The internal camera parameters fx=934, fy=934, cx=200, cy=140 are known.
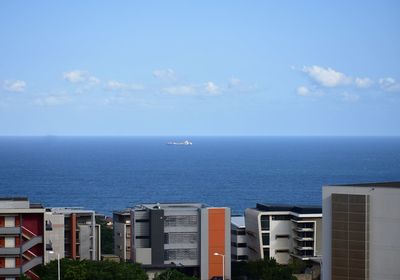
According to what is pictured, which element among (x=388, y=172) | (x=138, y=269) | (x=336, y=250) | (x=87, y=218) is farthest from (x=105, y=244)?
(x=388, y=172)

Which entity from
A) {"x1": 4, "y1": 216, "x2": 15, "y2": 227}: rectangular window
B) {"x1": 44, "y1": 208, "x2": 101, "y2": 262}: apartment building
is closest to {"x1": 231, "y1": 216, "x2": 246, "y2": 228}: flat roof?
{"x1": 44, "y1": 208, "x2": 101, "y2": 262}: apartment building

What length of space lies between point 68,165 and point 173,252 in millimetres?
137567

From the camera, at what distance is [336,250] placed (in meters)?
38.8

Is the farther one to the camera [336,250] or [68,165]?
[68,165]

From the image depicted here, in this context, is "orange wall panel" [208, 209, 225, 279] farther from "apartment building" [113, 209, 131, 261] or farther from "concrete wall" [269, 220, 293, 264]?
"concrete wall" [269, 220, 293, 264]

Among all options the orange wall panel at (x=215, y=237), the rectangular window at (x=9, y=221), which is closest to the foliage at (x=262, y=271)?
the orange wall panel at (x=215, y=237)

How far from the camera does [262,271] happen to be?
174ft

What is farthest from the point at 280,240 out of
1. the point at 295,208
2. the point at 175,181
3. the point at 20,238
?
the point at 175,181

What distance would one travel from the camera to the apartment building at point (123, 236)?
5853 centimetres

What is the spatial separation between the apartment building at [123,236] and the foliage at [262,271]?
22.4 ft

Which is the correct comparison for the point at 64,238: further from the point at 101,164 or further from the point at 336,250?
the point at 101,164

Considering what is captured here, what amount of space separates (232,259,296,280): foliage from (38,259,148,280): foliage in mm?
9196

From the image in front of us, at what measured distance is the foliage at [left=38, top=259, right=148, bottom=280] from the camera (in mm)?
42844

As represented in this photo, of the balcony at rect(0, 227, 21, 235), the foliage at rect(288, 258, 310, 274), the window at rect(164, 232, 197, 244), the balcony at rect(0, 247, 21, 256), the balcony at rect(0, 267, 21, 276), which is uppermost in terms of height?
the balcony at rect(0, 227, 21, 235)
